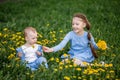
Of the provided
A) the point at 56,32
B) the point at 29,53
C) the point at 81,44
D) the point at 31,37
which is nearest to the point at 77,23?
the point at 81,44

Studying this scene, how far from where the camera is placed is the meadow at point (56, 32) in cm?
496

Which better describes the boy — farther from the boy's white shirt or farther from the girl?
the girl

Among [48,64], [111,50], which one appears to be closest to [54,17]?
[111,50]

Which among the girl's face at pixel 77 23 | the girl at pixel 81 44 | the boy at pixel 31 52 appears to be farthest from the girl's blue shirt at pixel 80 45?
the boy at pixel 31 52

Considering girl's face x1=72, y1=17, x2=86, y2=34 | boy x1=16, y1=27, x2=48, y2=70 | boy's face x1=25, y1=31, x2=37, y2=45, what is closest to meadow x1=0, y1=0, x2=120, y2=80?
boy x1=16, y1=27, x2=48, y2=70

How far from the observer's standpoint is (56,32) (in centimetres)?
762

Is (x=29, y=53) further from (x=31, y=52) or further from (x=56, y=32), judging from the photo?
(x=56, y=32)

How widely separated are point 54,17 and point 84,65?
4.53 metres

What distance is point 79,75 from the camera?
4988mm

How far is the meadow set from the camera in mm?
4957

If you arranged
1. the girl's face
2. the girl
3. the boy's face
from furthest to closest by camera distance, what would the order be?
the girl → the girl's face → the boy's face

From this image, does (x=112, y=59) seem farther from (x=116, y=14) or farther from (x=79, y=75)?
(x=116, y=14)

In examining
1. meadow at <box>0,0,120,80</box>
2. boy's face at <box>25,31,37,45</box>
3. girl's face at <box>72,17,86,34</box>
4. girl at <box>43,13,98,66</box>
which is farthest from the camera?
girl at <box>43,13,98,66</box>

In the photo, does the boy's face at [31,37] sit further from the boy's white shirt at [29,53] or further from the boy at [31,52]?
the boy's white shirt at [29,53]
